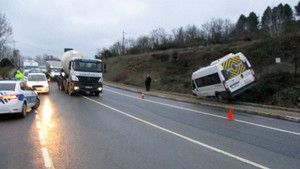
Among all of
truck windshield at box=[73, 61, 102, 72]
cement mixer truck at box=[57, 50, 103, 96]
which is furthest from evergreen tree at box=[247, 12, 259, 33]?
cement mixer truck at box=[57, 50, 103, 96]

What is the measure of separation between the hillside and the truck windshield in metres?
8.58

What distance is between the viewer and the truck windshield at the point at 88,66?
65.0 feet

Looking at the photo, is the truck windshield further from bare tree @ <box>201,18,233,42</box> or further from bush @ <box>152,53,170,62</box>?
bare tree @ <box>201,18,233,42</box>

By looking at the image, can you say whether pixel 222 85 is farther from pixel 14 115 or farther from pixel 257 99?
pixel 14 115

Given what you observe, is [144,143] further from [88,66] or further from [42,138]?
[88,66]

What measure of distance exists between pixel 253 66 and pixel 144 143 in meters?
22.2

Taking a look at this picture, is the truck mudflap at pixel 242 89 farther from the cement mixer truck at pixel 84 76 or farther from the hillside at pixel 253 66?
the cement mixer truck at pixel 84 76

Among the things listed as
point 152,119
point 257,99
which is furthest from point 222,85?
point 152,119

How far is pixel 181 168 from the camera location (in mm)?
4953

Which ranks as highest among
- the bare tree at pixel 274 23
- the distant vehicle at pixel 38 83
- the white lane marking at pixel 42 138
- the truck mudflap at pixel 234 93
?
the bare tree at pixel 274 23

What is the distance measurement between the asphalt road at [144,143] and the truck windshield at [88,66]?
983 centimetres

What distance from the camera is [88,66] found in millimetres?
20125

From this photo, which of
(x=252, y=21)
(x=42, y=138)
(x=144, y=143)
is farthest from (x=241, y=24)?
(x=42, y=138)

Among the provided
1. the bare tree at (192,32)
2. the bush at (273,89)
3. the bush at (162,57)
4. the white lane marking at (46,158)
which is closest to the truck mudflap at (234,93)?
the bush at (273,89)
